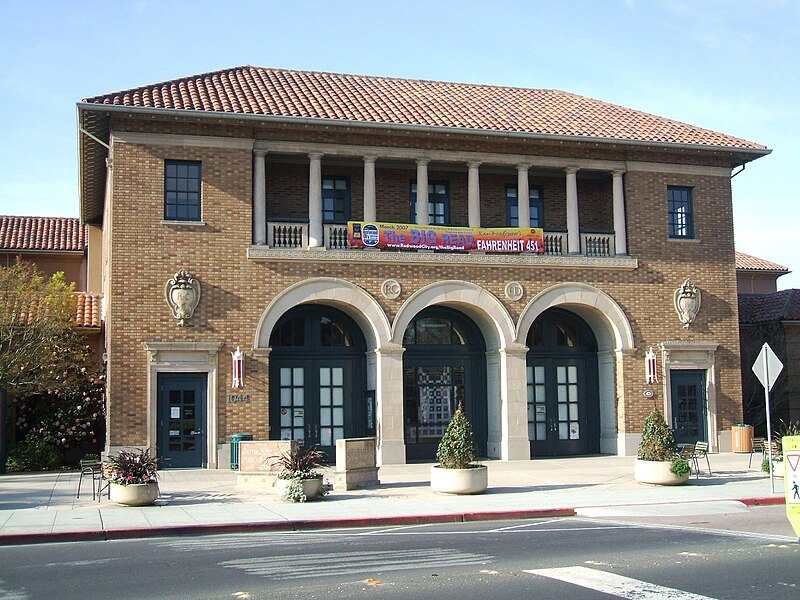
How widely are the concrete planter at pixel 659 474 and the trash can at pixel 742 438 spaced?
8340 millimetres

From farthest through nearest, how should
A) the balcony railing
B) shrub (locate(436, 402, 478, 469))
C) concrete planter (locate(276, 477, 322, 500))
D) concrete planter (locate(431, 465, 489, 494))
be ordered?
the balcony railing, shrub (locate(436, 402, 478, 469)), concrete planter (locate(431, 465, 489, 494)), concrete planter (locate(276, 477, 322, 500))

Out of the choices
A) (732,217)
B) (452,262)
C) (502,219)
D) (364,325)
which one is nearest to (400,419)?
(364,325)

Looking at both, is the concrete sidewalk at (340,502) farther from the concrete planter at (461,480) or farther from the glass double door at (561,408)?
the glass double door at (561,408)

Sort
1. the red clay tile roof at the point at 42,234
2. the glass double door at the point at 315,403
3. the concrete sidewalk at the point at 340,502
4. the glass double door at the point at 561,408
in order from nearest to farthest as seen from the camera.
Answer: the concrete sidewalk at the point at 340,502
the glass double door at the point at 315,403
the glass double door at the point at 561,408
the red clay tile roof at the point at 42,234

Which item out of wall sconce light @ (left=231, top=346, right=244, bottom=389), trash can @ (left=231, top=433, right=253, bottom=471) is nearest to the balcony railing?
wall sconce light @ (left=231, top=346, right=244, bottom=389)

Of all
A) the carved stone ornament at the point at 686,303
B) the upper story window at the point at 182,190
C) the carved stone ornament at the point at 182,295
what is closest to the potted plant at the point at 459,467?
the carved stone ornament at the point at 182,295

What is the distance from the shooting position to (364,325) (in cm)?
2581

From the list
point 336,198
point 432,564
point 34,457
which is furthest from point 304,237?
point 432,564

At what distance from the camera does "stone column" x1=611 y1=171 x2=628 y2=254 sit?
89.7ft

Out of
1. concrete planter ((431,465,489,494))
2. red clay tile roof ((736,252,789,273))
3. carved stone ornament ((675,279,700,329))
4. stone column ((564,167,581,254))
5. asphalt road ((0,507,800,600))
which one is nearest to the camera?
asphalt road ((0,507,800,600))

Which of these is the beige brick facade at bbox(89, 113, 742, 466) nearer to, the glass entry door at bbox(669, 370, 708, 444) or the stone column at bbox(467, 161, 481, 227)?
the glass entry door at bbox(669, 370, 708, 444)

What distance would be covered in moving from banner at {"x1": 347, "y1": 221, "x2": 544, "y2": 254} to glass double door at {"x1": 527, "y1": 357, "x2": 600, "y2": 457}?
3501 millimetres

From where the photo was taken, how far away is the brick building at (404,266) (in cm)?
2388

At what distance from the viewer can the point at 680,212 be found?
92.5ft
